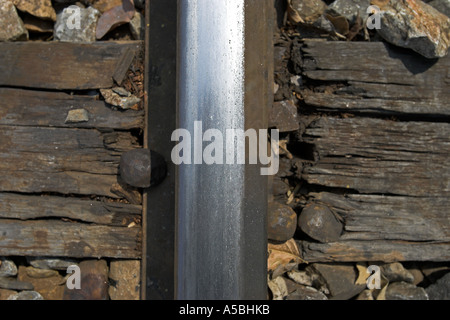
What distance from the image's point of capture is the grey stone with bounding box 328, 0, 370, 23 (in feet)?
9.09

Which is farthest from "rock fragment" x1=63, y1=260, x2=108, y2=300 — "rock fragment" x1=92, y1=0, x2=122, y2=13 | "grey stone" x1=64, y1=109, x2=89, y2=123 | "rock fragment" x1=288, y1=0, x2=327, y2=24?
"rock fragment" x1=288, y1=0, x2=327, y2=24

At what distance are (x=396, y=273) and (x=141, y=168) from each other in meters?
2.04

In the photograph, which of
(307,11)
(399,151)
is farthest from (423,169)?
(307,11)

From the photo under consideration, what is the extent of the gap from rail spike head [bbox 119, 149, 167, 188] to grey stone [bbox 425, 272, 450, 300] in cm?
219

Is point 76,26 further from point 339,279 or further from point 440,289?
point 440,289

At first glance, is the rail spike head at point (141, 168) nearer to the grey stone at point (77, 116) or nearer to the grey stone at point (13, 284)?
the grey stone at point (77, 116)

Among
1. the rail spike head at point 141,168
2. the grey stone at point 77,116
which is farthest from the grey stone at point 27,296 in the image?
the grey stone at point 77,116

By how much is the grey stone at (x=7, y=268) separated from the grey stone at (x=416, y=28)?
3.18 m

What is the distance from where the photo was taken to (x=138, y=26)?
2.82 metres

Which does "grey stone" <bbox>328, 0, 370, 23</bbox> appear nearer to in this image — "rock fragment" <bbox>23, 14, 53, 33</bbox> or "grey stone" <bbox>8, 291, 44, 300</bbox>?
"rock fragment" <bbox>23, 14, 53, 33</bbox>

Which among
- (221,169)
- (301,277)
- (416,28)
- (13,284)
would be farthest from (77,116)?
(416,28)

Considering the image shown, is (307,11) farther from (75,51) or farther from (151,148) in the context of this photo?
(75,51)

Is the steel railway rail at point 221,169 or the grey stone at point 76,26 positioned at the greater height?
the grey stone at point 76,26

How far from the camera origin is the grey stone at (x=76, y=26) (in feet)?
9.27
